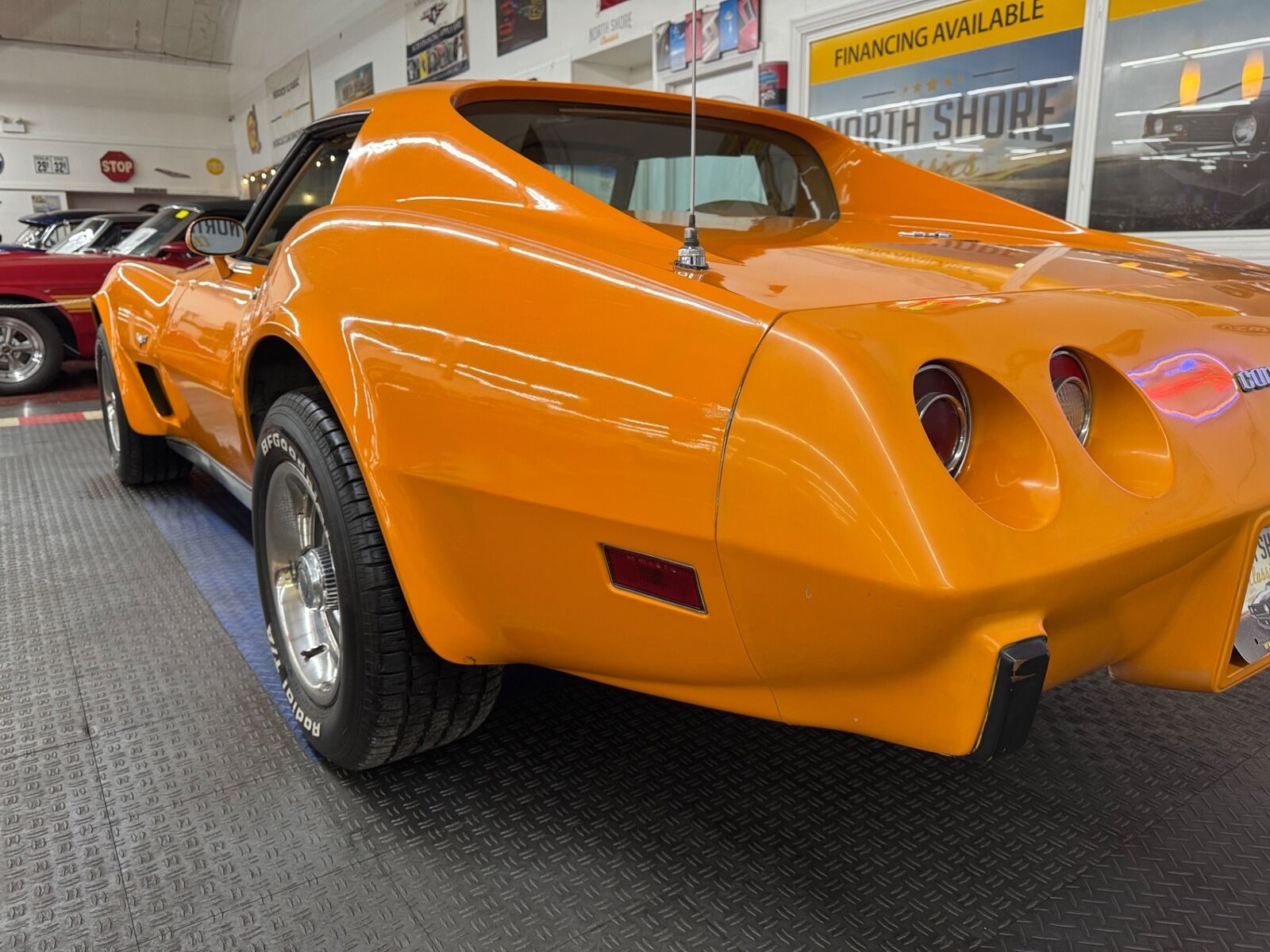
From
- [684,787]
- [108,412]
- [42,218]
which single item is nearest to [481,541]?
[684,787]

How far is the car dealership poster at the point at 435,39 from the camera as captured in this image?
9.16m

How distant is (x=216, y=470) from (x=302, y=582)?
3.66ft

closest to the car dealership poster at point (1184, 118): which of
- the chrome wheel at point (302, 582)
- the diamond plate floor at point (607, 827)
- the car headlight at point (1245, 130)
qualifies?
the car headlight at point (1245, 130)

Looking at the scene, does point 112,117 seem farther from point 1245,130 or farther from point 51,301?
point 1245,130

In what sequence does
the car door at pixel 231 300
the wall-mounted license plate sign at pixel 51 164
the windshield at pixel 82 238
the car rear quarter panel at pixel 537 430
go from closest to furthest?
the car rear quarter panel at pixel 537 430 → the car door at pixel 231 300 → the windshield at pixel 82 238 → the wall-mounted license plate sign at pixel 51 164

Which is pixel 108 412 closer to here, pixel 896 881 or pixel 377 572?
pixel 377 572

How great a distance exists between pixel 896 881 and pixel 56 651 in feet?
6.65

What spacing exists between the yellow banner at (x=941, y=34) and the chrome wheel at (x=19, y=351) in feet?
19.7

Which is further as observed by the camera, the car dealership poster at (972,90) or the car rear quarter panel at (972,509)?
the car dealership poster at (972,90)

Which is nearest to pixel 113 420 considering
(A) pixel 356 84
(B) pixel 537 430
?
(B) pixel 537 430

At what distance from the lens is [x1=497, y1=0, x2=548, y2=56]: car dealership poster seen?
7.76 metres

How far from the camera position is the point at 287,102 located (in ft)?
51.0

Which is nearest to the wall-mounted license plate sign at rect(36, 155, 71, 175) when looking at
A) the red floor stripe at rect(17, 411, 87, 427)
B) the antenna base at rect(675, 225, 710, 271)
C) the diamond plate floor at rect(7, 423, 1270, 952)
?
the red floor stripe at rect(17, 411, 87, 427)

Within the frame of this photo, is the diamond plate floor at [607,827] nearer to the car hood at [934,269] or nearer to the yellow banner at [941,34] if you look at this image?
the car hood at [934,269]
